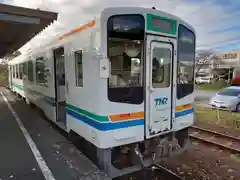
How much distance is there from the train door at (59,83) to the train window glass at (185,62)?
10.2 feet

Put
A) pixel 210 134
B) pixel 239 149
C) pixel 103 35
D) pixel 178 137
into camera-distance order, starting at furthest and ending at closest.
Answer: pixel 210 134 → pixel 239 149 → pixel 178 137 → pixel 103 35

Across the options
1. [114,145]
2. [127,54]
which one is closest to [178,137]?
[114,145]

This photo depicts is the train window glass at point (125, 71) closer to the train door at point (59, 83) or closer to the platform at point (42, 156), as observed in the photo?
the platform at point (42, 156)

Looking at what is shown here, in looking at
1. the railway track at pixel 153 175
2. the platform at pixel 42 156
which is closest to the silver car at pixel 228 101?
the railway track at pixel 153 175

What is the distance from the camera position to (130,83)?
3639mm

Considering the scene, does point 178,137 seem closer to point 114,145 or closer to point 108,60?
point 114,145

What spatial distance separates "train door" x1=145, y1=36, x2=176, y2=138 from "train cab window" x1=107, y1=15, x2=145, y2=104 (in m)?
0.17

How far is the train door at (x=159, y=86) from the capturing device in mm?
3734

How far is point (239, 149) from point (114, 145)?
4059 mm

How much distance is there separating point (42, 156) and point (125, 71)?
2.43 m

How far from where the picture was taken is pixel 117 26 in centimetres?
341

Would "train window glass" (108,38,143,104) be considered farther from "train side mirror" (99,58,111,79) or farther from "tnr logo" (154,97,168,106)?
"tnr logo" (154,97,168,106)

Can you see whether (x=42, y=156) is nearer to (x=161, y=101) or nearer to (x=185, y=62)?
(x=161, y=101)

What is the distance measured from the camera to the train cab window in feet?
11.2
